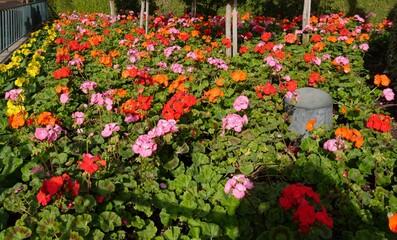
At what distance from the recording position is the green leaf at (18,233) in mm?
2123

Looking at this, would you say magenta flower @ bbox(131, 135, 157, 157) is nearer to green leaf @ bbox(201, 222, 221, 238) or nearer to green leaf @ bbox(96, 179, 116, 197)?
green leaf @ bbox(96, 179, 116, 197)

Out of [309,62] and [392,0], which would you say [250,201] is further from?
[392,0]

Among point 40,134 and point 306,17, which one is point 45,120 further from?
point 306,17

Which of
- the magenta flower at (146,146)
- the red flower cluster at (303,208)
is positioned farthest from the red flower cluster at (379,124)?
the magenta flower at (146,146)

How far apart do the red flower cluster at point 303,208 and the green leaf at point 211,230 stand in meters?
0.45

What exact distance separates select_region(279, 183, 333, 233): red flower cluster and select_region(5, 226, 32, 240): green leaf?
148 centimetres

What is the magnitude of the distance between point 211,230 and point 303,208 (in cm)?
62

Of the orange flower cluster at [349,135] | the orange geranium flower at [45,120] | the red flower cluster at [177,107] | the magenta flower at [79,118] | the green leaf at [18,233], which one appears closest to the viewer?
the green leaf at [18,233]

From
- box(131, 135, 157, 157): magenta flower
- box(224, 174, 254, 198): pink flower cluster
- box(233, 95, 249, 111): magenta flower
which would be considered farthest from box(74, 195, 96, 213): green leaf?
box(233, 95, 249, 111): magenta flower

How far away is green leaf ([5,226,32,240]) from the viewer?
83.6 inches

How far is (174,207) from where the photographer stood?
2.56 m

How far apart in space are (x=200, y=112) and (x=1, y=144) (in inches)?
77.2

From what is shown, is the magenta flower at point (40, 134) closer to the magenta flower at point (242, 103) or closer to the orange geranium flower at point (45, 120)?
the orange geranium flower at point (45, 120)

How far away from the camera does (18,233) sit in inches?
84.1
